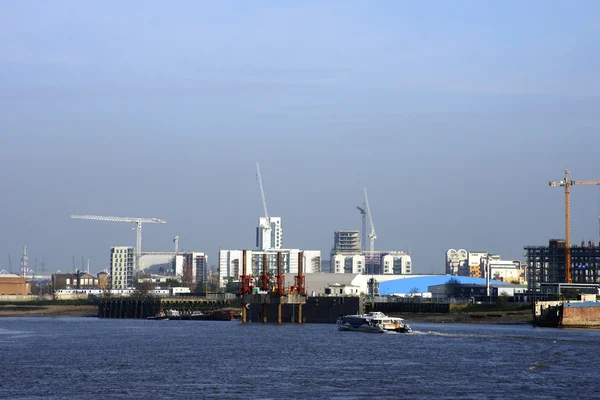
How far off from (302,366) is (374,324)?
161 ft

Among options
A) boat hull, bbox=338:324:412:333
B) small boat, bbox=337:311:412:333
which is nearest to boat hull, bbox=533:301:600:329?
small boat, bbox=337:311:412:333

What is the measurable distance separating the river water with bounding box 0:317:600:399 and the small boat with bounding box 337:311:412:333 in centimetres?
714

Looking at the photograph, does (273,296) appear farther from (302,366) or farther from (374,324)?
(302,366)

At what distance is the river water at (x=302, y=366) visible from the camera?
59.9 meters

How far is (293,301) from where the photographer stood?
13975 cm

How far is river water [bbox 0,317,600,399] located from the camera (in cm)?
5994

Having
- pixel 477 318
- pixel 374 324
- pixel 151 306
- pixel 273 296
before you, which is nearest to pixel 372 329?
pixel 374 324

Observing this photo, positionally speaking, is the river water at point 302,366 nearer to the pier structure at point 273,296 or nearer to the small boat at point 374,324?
the small boat at point 374,324

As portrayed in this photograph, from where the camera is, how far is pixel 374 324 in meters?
123

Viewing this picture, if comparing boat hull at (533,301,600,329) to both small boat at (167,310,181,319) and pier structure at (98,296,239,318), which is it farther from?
pier structure at (98,296,239,318)

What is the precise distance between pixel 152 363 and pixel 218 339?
29.6 metres

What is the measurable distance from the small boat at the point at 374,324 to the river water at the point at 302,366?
7137 millimetres

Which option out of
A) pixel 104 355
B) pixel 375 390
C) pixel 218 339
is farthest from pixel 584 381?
pixel 218 339

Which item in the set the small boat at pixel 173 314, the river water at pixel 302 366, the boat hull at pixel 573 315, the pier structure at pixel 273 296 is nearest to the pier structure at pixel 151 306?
the small boat at pixel 173 314
